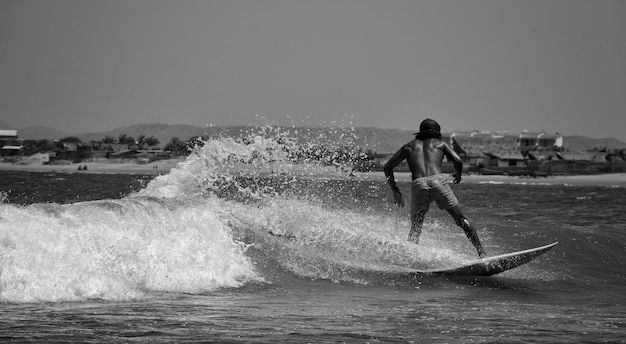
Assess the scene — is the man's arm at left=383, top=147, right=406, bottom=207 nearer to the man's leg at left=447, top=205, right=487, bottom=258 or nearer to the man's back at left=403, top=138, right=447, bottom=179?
the man's back at left=403, top=138, right=447, bottom=179

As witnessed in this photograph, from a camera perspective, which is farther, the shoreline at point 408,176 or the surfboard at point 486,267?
the shoreline at point 408,176

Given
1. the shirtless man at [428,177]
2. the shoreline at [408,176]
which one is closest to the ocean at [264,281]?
the shirtless man at [428,177]

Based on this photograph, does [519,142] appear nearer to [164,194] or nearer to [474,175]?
[474,175]

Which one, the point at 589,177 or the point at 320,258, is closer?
the point at 320,258

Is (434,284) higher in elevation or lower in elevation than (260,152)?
lower

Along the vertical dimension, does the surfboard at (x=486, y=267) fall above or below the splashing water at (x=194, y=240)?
below

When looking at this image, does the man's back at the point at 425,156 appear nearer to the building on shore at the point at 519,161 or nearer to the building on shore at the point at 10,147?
the building on shore at the point at 519,161

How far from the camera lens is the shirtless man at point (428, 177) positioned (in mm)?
10461

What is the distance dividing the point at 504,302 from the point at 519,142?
9935 cm

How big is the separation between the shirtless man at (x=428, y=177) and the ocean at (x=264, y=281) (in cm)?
43

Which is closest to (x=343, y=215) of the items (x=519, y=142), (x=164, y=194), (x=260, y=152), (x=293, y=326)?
(x=260, y=152)

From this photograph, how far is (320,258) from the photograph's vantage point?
10484 mm

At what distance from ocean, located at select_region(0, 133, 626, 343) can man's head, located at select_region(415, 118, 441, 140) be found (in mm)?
1452

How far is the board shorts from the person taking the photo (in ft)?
34.3
